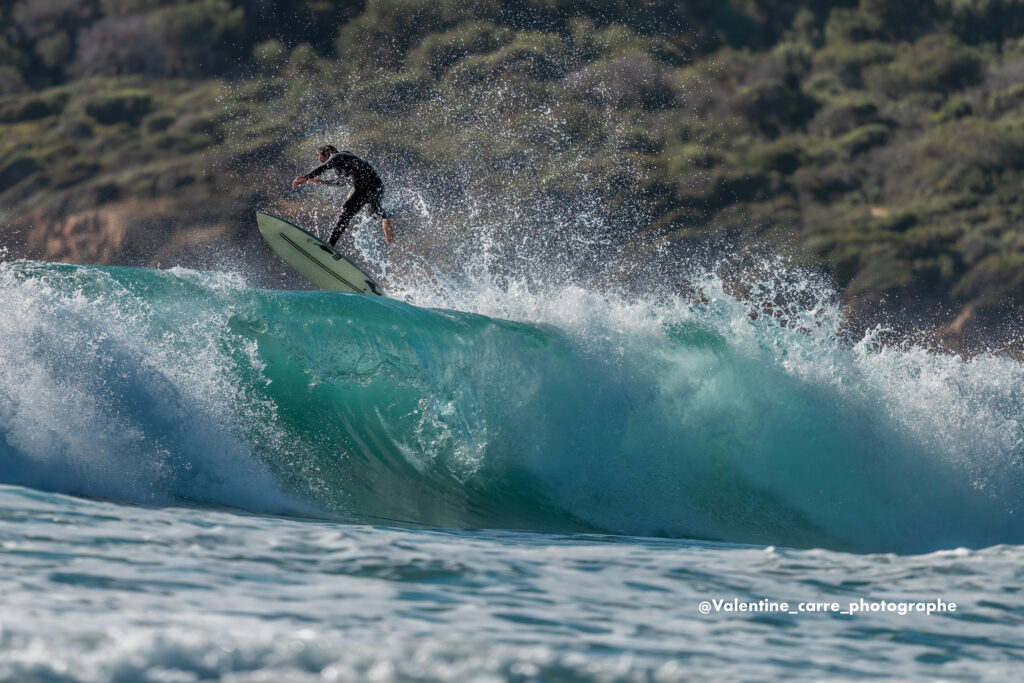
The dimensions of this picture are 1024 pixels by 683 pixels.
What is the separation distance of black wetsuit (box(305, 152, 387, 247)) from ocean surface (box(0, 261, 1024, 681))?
1191mm

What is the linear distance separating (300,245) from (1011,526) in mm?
6304

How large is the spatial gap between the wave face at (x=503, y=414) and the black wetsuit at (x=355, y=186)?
1606 millimetres

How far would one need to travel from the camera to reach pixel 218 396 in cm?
668

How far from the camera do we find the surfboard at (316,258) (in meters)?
9.88

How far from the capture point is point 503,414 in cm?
776

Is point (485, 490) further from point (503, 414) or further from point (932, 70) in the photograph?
point (932, 70)

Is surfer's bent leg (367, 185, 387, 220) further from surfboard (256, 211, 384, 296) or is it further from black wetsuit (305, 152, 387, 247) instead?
surfboard (256, 211, 384, 296)

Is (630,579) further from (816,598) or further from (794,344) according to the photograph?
(794,344)

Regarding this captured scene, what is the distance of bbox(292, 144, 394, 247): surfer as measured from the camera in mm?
9906

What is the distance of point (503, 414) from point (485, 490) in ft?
2.36

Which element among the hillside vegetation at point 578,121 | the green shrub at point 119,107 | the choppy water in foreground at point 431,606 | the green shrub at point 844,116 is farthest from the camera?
the green shrub at point 844,116

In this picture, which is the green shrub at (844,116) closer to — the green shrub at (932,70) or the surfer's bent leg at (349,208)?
the green shrub at (932,70)

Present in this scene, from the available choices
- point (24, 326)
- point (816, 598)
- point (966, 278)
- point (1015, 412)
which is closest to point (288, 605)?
point (816, 598)

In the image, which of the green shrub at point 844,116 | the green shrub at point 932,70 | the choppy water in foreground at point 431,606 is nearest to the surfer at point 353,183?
the choppy water in foreground at point 431,606
